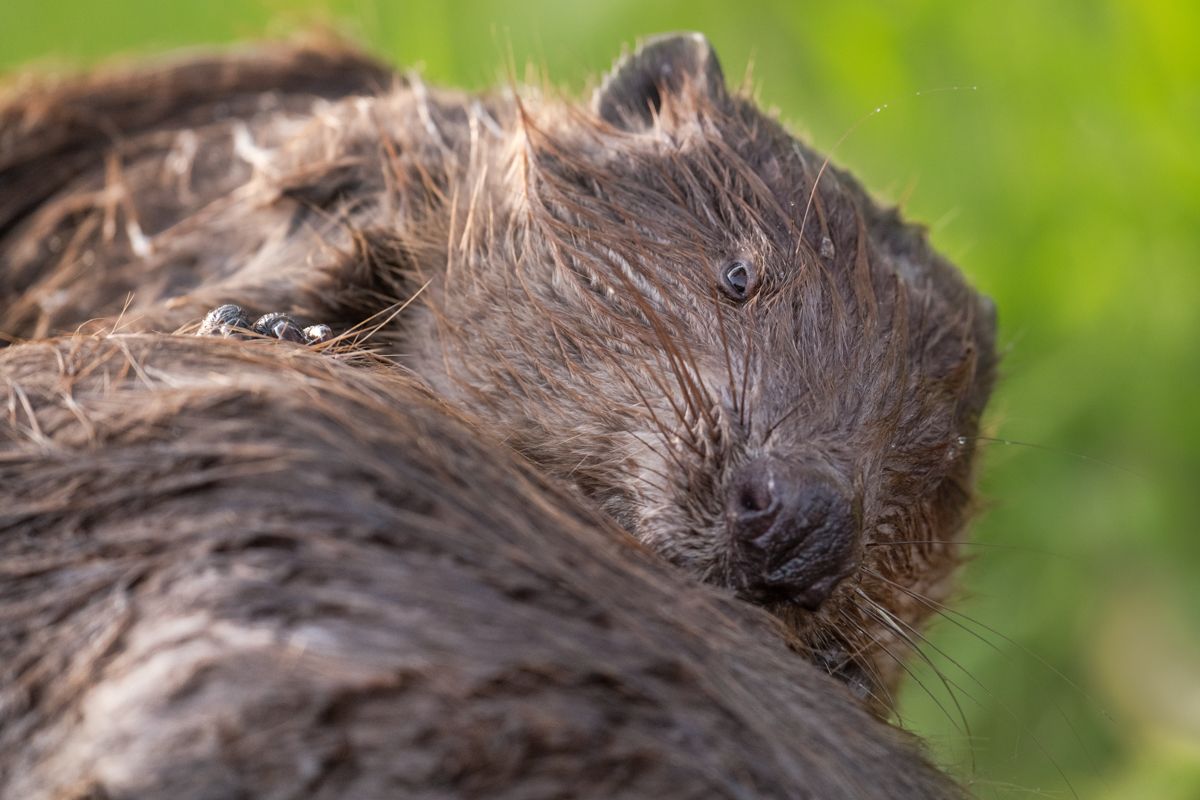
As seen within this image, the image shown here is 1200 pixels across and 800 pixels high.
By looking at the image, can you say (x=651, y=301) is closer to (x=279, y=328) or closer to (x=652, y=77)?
(x=279, y=328)

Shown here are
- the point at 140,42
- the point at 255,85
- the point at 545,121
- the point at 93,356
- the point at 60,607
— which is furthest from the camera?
the point at 140,42

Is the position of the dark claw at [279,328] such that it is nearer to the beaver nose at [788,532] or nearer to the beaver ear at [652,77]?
the beaver nose at [788,532]

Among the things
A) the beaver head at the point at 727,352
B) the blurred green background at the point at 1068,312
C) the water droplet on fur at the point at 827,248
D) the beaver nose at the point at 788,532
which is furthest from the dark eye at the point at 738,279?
the blurred green background at the point at 1068,312

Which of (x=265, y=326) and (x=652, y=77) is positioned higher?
(x=652, y=77)

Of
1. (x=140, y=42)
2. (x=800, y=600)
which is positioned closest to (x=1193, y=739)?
(x=800, y=600)

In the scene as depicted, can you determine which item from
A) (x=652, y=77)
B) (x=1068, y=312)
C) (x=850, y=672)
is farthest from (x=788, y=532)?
(x=1068, y=312)

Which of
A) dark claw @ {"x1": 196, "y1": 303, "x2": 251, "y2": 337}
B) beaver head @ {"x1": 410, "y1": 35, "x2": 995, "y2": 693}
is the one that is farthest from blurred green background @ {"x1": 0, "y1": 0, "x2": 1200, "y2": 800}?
dark claw @ {"x1": 196, "y1": 303, "x2": 251, "y2": 337}

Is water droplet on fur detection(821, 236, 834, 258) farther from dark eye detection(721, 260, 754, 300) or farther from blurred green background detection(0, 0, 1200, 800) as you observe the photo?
blurred green background detection(0, 0, 1200, 800)

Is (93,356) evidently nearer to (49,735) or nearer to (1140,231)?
(49,735)
